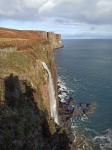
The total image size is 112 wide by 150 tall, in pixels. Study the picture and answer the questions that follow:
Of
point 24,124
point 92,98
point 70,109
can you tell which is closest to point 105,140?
point 70,109

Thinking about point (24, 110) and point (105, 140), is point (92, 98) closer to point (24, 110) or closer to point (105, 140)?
point (105, 140)

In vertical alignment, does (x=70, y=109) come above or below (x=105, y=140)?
above

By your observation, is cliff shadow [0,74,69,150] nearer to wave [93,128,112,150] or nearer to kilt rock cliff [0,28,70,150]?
kilt rock cliff [0,28,70,150]

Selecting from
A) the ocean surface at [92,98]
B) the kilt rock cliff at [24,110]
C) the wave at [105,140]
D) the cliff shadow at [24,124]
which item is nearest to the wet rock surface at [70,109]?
the ocean surface at [92,98]

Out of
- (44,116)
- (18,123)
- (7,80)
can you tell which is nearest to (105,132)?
(44,116)

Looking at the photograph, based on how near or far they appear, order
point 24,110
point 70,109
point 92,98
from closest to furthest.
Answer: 1. point 24,110
2. point 70,109
3. point 92,98

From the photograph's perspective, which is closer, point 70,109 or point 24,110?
point 24,110

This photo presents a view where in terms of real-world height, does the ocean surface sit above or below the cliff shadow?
below

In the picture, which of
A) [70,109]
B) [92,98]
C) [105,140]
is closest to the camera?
[105,140]

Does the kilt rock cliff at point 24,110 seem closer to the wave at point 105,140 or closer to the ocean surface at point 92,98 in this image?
the wave at point 105,140

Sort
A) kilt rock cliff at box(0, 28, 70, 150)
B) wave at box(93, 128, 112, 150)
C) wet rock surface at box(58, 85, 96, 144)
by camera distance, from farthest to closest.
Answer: wet rock surface at box(58, 85, 96, 144)
wave at box(93, 128, 112, 150)
kilt rock cliff at box(0, 28, 70, 150)

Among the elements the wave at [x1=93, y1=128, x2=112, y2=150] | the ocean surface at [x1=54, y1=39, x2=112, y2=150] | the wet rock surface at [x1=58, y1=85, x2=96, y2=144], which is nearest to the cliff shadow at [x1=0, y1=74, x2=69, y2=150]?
the wave at [x1=93, y1=128, x2=112, y2=150]
